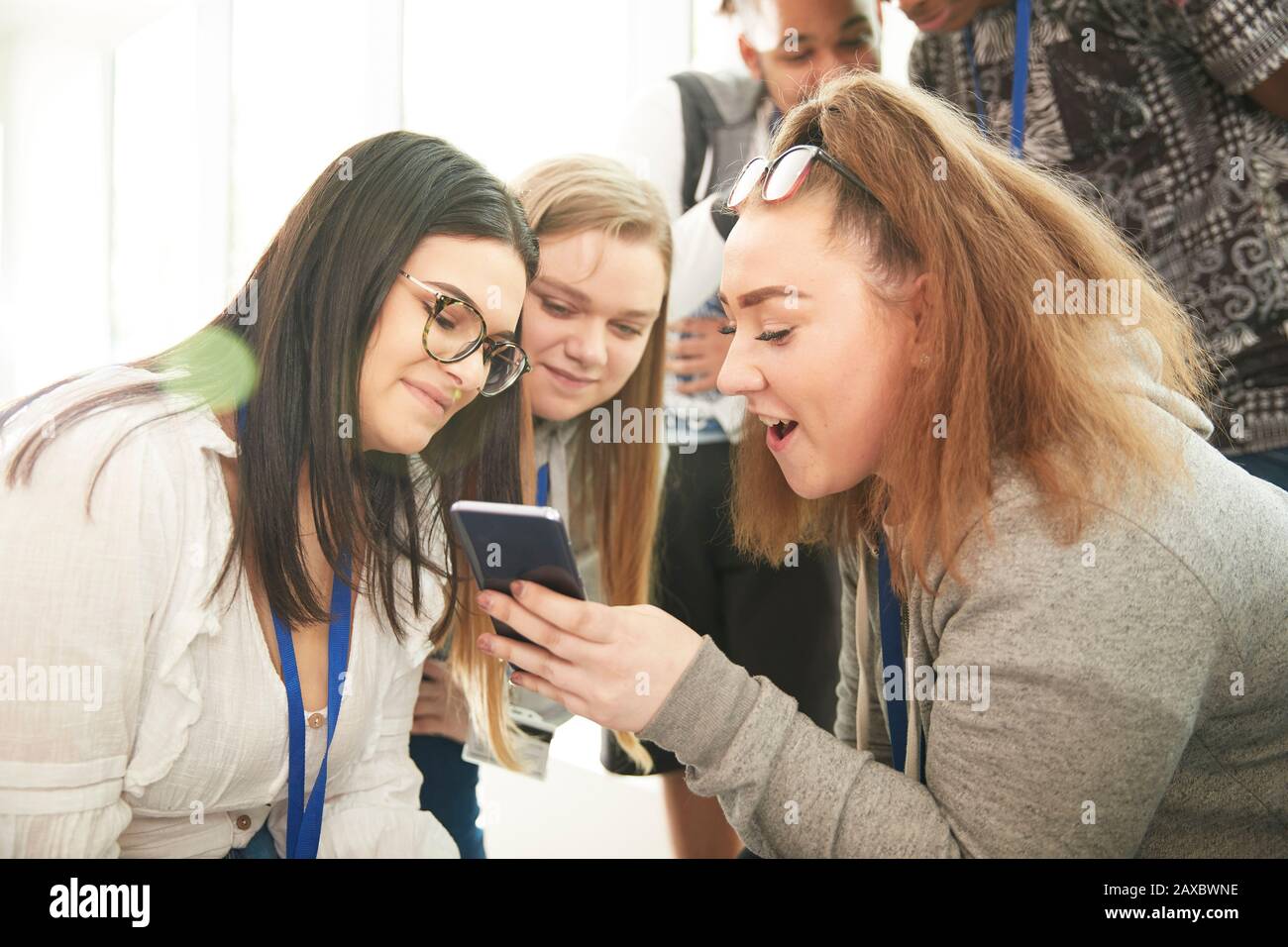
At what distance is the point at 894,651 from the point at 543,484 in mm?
575

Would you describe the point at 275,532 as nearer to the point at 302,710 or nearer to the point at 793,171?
the point at 302,710

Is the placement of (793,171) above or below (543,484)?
above

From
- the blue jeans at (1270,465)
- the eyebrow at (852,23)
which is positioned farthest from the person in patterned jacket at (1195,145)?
the eyebrow at (852,23)

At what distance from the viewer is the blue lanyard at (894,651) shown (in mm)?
1342

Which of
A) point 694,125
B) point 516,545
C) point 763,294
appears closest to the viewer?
point 516,545

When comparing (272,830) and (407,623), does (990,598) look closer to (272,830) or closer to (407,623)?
(407,623)

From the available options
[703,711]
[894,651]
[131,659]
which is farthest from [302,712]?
[894,651]

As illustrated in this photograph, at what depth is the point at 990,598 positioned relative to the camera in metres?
1.05

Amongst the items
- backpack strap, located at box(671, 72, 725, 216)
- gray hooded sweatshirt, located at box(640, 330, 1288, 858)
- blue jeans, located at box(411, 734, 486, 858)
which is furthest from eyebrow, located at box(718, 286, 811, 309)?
blue jeans, located at box(411, 734, 486, 858)

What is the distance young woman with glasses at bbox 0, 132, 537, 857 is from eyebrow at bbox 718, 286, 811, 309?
0.99 feet

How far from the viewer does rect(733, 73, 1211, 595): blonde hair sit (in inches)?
43.3

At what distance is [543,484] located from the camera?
1.62 meters

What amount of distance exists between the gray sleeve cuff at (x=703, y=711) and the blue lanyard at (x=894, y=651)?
11.6 inches
